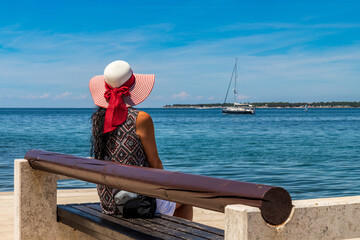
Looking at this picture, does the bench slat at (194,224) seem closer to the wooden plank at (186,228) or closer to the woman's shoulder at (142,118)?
the wooden plank at (186,228)

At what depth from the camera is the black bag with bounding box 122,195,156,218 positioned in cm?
326

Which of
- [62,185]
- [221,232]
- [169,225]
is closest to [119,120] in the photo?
[169,225]

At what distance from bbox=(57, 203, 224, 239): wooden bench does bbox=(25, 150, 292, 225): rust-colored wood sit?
1.18ft

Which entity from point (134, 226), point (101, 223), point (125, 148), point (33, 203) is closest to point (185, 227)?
point (134, 226)

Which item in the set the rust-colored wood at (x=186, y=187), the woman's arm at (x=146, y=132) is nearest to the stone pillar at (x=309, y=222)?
the rust-colored wood at (x=186, y=187)

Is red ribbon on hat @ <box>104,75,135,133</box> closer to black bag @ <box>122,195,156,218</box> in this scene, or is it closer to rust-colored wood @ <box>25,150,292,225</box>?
rust-colored wood @ <box>25,150,292,225</box>

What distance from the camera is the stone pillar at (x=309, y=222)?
1.76 metres

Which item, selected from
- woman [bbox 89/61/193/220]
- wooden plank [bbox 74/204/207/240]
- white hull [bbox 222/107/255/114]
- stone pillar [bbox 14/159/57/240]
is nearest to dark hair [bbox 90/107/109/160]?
woman [bbox 89/61/193/220]

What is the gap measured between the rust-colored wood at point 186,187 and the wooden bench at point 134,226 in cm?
36

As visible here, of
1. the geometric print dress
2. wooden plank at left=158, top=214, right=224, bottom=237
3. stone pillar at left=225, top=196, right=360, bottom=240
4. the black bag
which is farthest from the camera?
the geometric print dress

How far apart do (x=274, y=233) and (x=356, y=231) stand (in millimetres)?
358

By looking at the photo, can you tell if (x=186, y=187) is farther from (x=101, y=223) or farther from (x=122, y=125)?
(x=122, y=125)

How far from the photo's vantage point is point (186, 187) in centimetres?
215

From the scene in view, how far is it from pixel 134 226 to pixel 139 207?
0.22 metres
